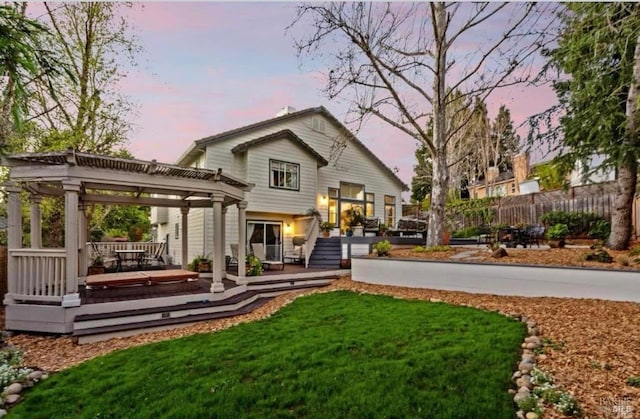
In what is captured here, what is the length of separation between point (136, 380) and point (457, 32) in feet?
38.2

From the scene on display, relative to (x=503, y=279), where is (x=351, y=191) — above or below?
above

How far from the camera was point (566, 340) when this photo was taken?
4547mm

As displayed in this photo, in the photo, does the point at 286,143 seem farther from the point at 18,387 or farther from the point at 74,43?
the point at 18,387

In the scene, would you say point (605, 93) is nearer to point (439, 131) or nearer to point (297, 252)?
point (439, 131)

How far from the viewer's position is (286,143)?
14.3 m

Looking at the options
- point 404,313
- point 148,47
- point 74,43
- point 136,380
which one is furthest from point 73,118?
point 404,313

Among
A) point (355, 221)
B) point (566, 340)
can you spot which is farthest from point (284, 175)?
point (566, 340)

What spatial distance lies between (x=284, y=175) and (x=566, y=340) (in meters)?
11.4

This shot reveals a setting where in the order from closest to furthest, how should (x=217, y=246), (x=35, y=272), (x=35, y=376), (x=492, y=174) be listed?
(x=35, y=376) → (x=35, y=272) → (x=217, y=246) → (x=492, y=174)

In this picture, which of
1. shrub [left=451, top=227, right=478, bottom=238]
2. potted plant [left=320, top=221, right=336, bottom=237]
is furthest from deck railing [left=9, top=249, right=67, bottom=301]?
shrub [left=451, top=227, right=478, bottom=238]

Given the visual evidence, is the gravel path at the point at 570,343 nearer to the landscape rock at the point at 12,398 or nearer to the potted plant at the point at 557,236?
the landscape rock at the point at 12,398

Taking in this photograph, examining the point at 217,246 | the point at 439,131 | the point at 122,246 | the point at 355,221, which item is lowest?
the point at 122,246

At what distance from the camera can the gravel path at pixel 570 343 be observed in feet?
10.7

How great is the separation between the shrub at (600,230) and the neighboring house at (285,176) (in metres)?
9.11
